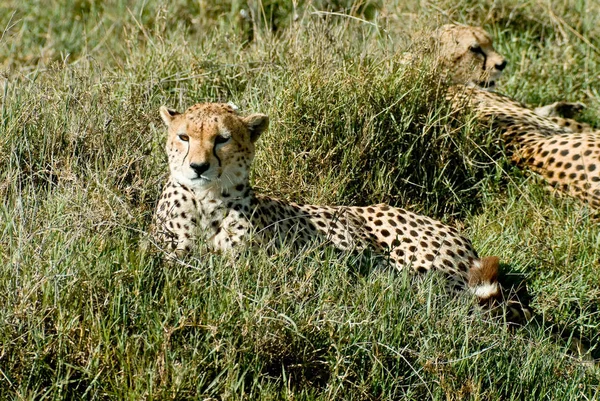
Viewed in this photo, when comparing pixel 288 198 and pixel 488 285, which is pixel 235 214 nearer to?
pixel 288 198

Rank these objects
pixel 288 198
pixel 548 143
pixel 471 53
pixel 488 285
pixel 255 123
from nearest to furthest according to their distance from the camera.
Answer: pixel 488 285 < pixel 255 123 < pixel 288 198 < pixel 548 143 < pixel 471 53

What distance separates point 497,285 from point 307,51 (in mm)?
1772

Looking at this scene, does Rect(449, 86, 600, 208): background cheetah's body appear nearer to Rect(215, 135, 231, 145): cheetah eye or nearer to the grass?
the grass

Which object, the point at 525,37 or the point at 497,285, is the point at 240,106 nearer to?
the point at 497,285

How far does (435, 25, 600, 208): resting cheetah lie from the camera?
524 centimetres

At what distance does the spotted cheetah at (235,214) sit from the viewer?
3.90m

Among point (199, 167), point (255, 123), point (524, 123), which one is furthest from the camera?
point (524, 123)

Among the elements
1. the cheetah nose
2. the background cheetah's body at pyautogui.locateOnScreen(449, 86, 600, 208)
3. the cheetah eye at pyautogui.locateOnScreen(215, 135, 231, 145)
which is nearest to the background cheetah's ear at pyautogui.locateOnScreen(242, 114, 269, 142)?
the cheetah eye at pyautogui.locateOnScreen(215, 135, 231, 145)

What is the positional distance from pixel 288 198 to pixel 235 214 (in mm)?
811

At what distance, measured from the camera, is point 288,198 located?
4.81m

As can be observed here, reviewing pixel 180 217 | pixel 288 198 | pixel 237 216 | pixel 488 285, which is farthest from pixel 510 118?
pixel 180 217

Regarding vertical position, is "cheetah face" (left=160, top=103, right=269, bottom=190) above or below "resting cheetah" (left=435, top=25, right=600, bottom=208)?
above

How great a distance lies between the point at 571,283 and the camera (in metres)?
4.45

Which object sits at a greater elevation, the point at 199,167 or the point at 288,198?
the point at 199,167
